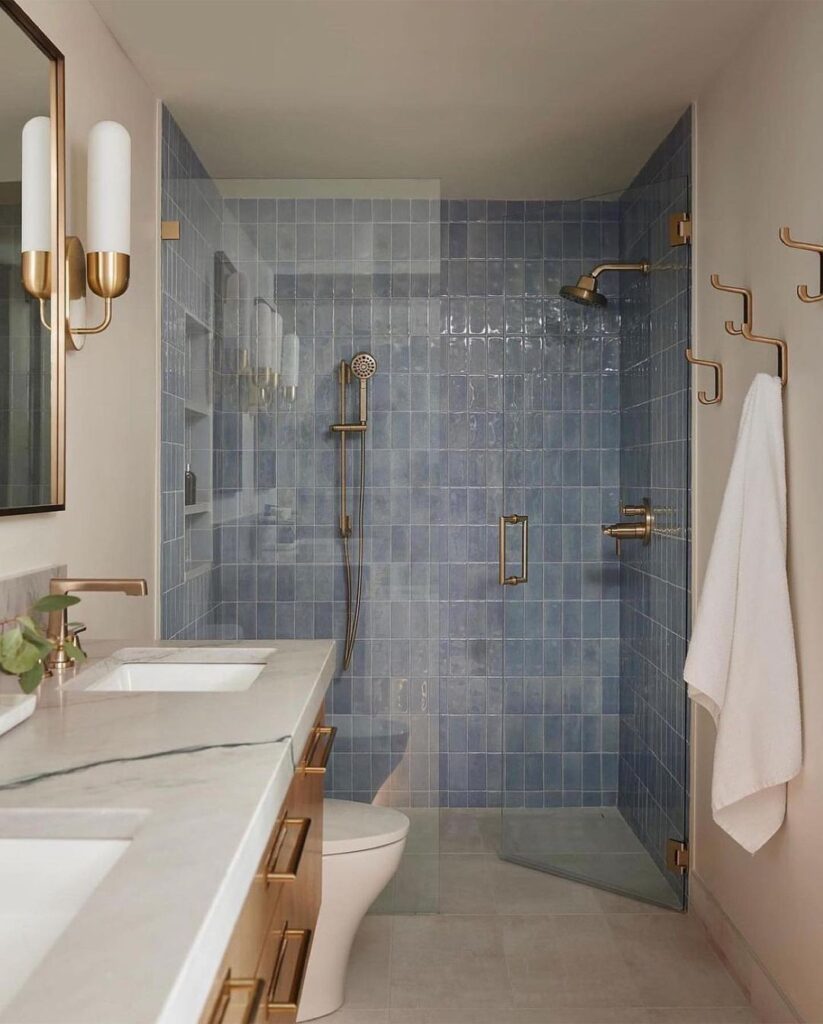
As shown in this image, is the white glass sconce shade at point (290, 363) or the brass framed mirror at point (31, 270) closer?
the brass framed mirror at point (31, 270)

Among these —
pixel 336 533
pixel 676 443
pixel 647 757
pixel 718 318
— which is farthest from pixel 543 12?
pixel 647 757

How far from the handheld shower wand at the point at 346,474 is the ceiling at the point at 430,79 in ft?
2.51

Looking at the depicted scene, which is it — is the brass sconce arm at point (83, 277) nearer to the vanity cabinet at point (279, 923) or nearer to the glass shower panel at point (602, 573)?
the vanity cabinet at point (279, 923)

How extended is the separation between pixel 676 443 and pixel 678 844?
1216 mm

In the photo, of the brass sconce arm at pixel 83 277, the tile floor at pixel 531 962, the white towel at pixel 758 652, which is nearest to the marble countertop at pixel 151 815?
the brass sconce arm at pixel 83 277

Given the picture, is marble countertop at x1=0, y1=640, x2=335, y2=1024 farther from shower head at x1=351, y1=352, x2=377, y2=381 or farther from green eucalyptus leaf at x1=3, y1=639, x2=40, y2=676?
shower head at x1=351, y1=352, x2=377, y2=381

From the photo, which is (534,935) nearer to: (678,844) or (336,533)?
(678,844)

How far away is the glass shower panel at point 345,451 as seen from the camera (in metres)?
2.98

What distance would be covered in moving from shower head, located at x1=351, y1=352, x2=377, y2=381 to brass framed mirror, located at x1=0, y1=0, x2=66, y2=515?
1.08 metres

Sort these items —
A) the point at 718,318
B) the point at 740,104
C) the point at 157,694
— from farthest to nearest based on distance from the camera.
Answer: the point at 718,318 → the point at 740,104 → the point at 157,694

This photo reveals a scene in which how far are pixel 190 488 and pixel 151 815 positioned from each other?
214 centimetres

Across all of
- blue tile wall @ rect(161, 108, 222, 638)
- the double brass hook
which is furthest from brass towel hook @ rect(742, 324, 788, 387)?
blue tile wall @ rect(161, 108, 222, 638)

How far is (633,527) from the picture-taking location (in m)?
3.13

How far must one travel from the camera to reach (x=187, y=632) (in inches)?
119
